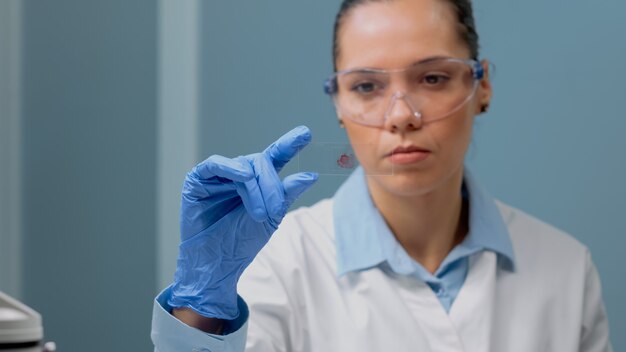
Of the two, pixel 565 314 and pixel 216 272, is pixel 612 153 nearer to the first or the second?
pixel 565 314

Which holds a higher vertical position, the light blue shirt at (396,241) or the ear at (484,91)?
the ear at (484,91)

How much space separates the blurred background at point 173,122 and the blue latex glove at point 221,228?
2.07 feet

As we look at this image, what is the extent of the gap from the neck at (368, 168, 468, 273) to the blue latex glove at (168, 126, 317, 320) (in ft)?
1.84

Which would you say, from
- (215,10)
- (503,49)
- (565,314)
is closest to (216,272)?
(565,314)

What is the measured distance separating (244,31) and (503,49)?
718 mm

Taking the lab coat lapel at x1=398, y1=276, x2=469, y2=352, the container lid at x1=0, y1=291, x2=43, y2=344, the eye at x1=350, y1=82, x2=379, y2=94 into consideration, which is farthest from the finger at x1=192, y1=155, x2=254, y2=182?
the lab coat lapel at x1=398, y1=276, x2=469, y2=352

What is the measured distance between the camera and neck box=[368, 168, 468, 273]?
1.86 metres

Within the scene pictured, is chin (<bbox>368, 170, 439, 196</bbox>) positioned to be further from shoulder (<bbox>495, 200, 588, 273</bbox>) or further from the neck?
shoulder (<bbox>495, 200, 588, 273</bbox>)

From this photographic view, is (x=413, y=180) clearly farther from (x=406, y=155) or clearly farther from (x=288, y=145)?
(x=288, y=145)

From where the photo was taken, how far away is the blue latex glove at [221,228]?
50.8 inches

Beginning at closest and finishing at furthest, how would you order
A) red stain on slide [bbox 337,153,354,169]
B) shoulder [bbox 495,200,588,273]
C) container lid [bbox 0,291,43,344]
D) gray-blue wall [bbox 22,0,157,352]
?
container lid [bbox 0,291,43,344] < red stain on slide [bbox 337,153,354,169] < shoulder [bbox 495,200,588,273] < gray-blue wall [bbox 22,0,157,352]

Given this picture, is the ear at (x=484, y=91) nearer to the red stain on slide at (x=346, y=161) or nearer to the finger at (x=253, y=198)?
the red stain on slide at (x=346, y=161)

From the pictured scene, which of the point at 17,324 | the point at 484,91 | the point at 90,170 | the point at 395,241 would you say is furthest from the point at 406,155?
the point at 90,170

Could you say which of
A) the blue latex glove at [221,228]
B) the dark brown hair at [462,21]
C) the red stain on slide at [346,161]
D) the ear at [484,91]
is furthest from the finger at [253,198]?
the ear at [484,91]
